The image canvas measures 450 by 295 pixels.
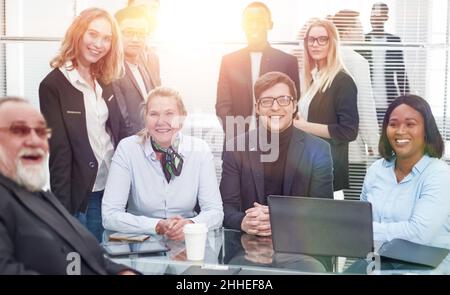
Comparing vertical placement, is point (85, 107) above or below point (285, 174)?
above

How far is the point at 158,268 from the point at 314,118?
106 centimetres

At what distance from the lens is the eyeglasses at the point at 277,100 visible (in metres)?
2.55

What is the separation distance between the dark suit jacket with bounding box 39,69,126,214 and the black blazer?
87 cm

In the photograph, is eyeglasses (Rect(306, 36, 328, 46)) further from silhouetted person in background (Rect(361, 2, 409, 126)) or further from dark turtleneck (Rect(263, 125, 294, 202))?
dark turtleneck (Rect(263, 125, 294, 202))

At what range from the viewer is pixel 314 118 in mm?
2621

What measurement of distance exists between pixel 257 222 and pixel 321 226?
0.34 meters

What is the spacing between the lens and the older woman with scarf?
2473 mm

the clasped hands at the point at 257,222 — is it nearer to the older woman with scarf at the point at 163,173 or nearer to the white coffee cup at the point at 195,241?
the older woman with scarf at the point at 163,173

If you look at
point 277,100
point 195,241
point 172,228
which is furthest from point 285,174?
point 195,241

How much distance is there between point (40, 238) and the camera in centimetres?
188

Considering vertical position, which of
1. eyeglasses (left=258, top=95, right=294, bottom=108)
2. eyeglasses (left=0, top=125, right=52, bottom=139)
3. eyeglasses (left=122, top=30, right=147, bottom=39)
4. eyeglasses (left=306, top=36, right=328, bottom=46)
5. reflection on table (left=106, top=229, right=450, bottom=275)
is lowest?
reflection on table (left=106, top=229, right=450, bottom=275)

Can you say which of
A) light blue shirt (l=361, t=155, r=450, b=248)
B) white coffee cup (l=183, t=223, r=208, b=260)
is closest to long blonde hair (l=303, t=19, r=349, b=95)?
light blue shirt (l=361, t=155, r=450, b=248)

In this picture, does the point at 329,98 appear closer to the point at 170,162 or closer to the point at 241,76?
the point at 241,76
